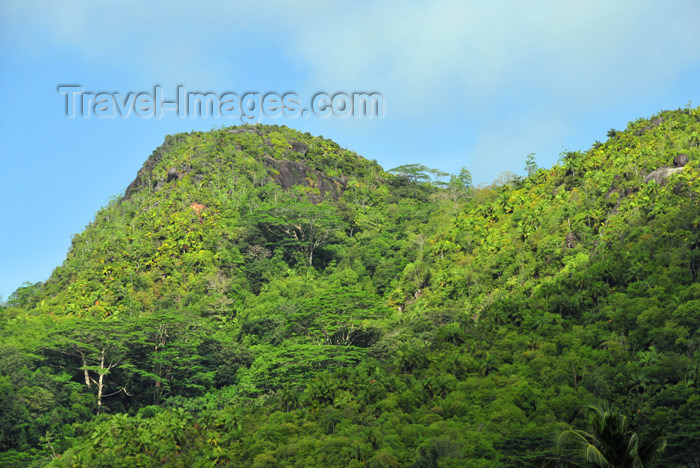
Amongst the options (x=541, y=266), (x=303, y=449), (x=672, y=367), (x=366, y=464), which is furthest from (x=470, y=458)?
(x=541, y=266)

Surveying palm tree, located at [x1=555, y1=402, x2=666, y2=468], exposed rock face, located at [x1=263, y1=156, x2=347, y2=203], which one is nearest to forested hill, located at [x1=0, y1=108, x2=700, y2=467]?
palm tree, located at [x1=555, y1=402, x2=666, y2=468]

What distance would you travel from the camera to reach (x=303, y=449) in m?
48.9

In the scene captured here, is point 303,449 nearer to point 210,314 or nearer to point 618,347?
point 618,347

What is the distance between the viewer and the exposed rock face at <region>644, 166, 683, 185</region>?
77.5 m

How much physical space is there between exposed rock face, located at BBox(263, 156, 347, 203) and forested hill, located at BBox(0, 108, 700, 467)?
4292 mm

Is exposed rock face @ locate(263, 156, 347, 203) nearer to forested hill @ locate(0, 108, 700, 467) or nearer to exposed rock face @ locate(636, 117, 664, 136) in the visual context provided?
forested hill @ locate(0, 108, 700, 467)

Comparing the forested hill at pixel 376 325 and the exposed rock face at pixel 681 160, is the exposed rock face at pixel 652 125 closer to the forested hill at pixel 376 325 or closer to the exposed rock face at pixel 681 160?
the forested hill at pixel 376 325

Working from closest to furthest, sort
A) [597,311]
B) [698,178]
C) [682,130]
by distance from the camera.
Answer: [597,311]
[698,178]
[682,130]

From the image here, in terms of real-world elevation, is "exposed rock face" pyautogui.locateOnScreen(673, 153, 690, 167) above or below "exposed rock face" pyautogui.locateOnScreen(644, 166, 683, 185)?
above

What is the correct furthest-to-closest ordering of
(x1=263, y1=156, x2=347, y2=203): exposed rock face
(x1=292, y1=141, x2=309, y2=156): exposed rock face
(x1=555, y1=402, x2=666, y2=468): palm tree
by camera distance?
1. (x1=292, y1=141, x2=309, y2=156): exposed rock face
2. (x1=263, y1=156, x2=347, y2=203): exposed rock face
3. (x1=555, y1=402, x2=666, y2=468): palm tree

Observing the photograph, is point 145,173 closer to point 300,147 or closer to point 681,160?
point 300,147

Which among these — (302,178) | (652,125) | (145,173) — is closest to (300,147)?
(302,178)

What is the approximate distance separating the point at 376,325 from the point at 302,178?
57492 millimetres

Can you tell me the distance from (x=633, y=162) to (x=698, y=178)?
1156cm
